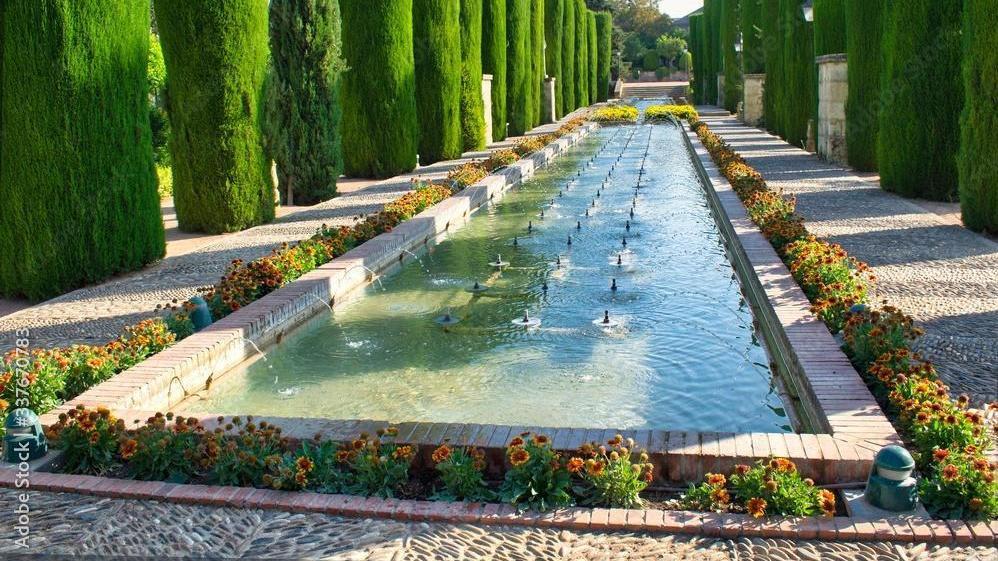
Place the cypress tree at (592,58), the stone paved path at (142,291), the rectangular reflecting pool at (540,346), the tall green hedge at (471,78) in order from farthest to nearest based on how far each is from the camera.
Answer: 1. the cypress tree at (592,58)
2. the tall green hedge at (471,78)
3. the stone paved path at (142,291)
4. the rectangular reflecting pool at (540,346)

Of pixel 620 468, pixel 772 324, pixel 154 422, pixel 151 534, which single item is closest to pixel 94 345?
pixel 154 422

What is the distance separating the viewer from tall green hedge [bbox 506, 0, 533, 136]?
25297 millimetres

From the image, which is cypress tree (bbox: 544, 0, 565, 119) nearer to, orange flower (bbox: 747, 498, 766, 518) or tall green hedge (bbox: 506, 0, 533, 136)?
tall green hedge (bbox: 506, 0, 533, 136)

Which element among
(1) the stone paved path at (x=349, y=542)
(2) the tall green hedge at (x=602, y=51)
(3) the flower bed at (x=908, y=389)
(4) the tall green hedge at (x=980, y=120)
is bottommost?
(1) the stone paved path at (x=349, y=542)

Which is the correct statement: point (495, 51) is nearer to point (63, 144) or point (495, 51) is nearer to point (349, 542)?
point (63, 144)

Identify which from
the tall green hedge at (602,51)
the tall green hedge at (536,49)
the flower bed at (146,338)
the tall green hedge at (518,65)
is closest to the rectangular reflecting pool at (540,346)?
the flower bed at (146,338)

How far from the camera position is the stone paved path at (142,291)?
6.26 meters

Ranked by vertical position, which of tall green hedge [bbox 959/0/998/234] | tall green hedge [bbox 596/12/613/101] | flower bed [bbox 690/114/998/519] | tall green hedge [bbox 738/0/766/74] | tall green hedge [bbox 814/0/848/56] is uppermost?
tall green hedge [bbox 596/12/613/101]

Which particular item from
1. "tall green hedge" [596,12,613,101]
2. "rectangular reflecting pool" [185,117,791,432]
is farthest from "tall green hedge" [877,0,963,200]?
"tall green hedge" [596,12,613,101]

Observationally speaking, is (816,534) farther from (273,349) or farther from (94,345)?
(94,345)

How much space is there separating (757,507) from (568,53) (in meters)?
34.9

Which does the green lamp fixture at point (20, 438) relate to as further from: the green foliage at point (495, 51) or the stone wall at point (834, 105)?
the green foliage at point (495, 51)

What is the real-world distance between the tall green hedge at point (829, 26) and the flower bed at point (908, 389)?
10.4 m

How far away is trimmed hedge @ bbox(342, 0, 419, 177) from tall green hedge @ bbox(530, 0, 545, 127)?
13.0m
